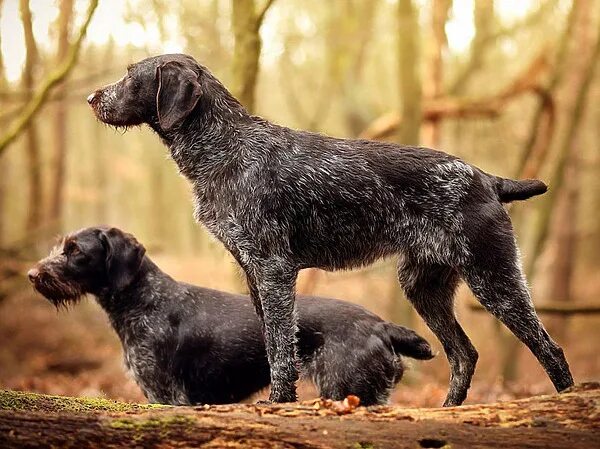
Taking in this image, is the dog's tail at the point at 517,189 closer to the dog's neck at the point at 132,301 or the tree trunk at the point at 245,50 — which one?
the dog's neck at the point at 132,301

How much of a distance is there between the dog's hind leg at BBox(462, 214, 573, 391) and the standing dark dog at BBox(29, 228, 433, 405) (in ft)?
2.77

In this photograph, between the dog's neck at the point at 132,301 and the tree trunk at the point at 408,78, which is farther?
the tree trunk at the point at 408,78

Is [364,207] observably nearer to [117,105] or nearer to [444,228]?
[444,228]

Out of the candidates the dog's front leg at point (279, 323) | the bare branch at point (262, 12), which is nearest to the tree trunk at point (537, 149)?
the bare branch at point (262, 12)

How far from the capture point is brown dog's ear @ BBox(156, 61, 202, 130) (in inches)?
215

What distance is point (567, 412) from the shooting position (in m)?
4.41

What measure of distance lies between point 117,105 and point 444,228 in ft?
8.76

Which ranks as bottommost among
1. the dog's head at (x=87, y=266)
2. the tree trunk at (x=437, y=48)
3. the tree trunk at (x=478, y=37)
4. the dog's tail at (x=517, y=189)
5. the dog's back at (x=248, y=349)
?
the dog's back at (x=248, y=349)

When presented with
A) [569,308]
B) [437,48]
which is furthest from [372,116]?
[569,308]

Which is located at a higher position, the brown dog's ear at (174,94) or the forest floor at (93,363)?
the brown dog's ear at (174,94)

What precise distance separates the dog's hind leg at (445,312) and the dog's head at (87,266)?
244 cm

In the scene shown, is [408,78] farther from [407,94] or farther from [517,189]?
[517,189]

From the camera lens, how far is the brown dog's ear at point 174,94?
215 inches

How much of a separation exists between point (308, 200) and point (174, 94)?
1276 mm
